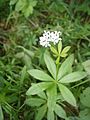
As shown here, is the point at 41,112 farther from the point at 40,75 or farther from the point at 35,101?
the point at 40,75

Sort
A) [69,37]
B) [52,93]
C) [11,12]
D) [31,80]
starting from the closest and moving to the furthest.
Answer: [52,93] → [31,80] → [69,37] → [11,12]

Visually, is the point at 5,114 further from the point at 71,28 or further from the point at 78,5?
the point at 78,5

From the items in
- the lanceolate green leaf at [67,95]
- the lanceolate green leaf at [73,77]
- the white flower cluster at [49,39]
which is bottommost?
the lanceolate green leaf at [67,95]

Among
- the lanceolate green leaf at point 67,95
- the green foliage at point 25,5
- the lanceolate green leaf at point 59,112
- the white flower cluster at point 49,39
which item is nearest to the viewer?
the lanceolate green leaf at point 67,95

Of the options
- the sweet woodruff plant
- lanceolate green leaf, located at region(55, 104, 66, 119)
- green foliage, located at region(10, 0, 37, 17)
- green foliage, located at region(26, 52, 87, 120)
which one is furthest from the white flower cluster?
green foliage, located at region(10, 0, 37, 17)

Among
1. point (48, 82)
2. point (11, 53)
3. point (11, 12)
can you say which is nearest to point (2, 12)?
point (11, 12)

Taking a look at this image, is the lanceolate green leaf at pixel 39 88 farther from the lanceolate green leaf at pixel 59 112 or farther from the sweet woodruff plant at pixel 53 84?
the lanceolate green leaf at pixel 59 112

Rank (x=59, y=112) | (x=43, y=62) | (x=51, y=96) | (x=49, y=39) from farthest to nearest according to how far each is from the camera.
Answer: (x=43, y=62) → (x=49, y=39) → (x=59, y=112) → (x=51, y=96)

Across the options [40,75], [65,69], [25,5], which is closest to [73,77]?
[65,69]

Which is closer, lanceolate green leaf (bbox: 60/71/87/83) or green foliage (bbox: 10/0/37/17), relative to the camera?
lanceolate green leaf (bbox: 60/71/87/83)

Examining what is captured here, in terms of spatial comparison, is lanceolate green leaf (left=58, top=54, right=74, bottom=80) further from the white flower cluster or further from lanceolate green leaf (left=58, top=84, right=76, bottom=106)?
the white flower cluster

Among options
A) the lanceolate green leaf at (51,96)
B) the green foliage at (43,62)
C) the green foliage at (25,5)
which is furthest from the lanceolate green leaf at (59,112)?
the green foliage at (25,5)
